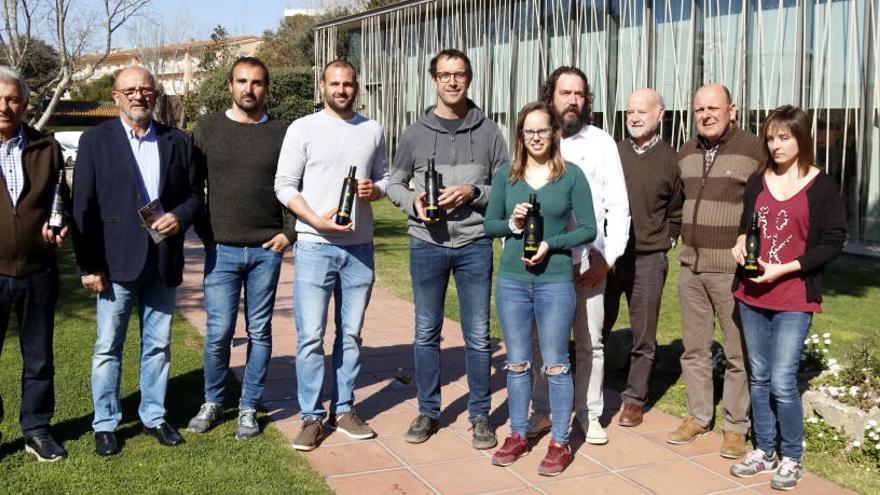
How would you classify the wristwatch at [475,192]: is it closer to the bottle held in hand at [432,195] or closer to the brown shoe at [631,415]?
the bottle held in hand at [432,195]

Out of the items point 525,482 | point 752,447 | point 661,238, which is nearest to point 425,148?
point 661,238

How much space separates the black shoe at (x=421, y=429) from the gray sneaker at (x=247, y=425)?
85cm

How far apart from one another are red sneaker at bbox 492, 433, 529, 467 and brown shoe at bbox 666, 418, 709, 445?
3.04 ft

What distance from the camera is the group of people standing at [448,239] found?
4.36 m

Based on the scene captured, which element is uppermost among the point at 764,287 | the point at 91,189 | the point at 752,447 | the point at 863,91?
the point at 863,91

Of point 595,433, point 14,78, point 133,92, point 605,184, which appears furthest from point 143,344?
point 605,184

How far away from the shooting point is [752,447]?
16.4ft

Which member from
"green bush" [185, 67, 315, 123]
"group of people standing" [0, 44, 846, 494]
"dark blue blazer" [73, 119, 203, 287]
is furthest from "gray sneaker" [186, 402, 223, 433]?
"green bush" [185, 67, 315, 123]

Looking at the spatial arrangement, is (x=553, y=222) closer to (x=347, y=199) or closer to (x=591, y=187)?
(x=591, y=187)

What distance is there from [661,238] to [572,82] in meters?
1.10

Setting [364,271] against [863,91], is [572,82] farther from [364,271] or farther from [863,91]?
[863,91]

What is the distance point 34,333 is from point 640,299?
337cm

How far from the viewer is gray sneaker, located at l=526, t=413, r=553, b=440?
4980 millimetres

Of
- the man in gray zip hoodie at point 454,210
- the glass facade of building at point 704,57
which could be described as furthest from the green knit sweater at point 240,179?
the glass facade of building at point 704,57
